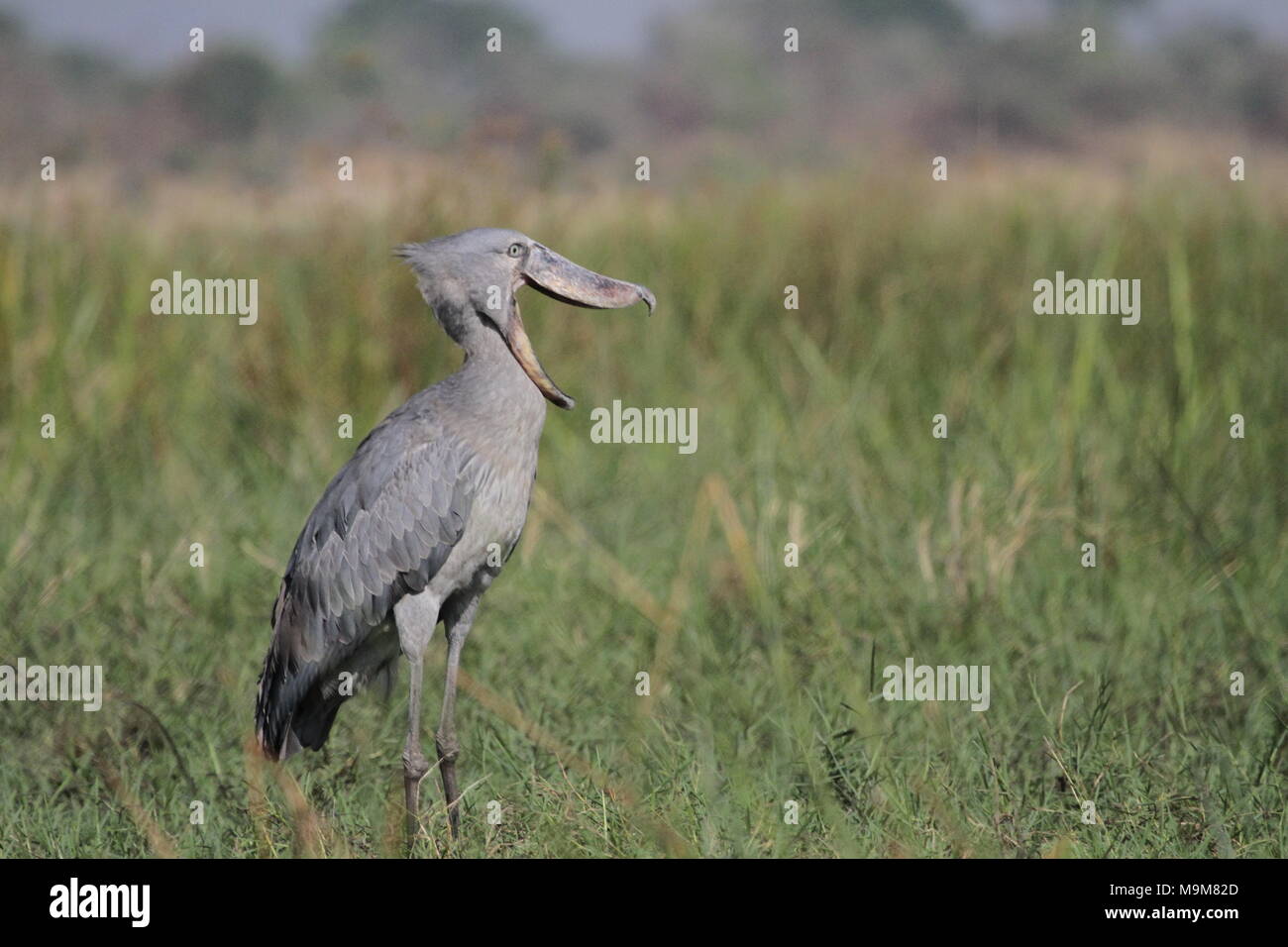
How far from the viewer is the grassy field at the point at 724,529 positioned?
12.1 ft

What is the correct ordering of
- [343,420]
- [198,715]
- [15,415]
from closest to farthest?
[198,715] < [343,420] < [15,415]

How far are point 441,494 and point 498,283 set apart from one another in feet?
1.53

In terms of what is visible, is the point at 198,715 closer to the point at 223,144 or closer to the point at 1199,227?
the point at 1199,227

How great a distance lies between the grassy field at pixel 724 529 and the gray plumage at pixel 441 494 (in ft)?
1.18

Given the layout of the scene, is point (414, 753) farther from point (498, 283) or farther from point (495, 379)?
point (498, 283)

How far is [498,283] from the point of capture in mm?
3402

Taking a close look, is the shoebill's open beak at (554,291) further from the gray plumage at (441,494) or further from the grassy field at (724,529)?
the grassy field at (724,529)

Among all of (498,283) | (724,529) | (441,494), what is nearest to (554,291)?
(498,283)

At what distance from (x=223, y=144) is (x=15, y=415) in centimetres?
554

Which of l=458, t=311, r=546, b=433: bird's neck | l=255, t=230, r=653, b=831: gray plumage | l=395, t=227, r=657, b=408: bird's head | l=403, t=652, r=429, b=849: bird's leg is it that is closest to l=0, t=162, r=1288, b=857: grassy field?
l=403, t=652, r=429, b=849: bird's leg

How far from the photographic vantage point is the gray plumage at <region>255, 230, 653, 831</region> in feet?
11.2

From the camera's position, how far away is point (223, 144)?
11461 mm
